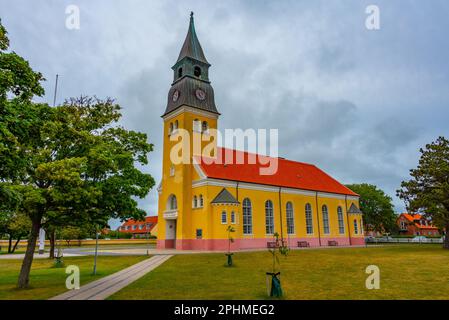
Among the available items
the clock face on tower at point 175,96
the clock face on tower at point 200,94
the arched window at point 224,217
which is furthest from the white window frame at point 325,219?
the clock face on tower at point 175,96

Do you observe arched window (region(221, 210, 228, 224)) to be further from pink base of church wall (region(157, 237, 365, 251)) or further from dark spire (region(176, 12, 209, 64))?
dark spire (region(176, 12, 209, 64))

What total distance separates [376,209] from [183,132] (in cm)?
4766

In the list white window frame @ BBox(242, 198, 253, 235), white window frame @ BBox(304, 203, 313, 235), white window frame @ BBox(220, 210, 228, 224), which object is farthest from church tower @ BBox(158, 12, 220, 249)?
white window frame @ BBox(304, 203, 313, 235)

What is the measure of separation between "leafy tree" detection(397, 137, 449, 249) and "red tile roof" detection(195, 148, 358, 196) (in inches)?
513

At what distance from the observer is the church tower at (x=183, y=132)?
3888 centimetres

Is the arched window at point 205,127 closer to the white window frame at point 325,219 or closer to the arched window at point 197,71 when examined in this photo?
the arched window at point 197,71

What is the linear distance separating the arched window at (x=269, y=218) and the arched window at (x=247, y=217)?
277cm

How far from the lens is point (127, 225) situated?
299 ft

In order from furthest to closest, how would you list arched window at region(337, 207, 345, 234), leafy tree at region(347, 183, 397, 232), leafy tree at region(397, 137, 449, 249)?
1. leafy tree at region(347, 183, 397, 232)
2. arched window at region(337, 207, 345, 234)
3. leafy tree at region(397, 137, 449, 249)

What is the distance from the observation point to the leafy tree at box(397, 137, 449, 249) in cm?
3378
